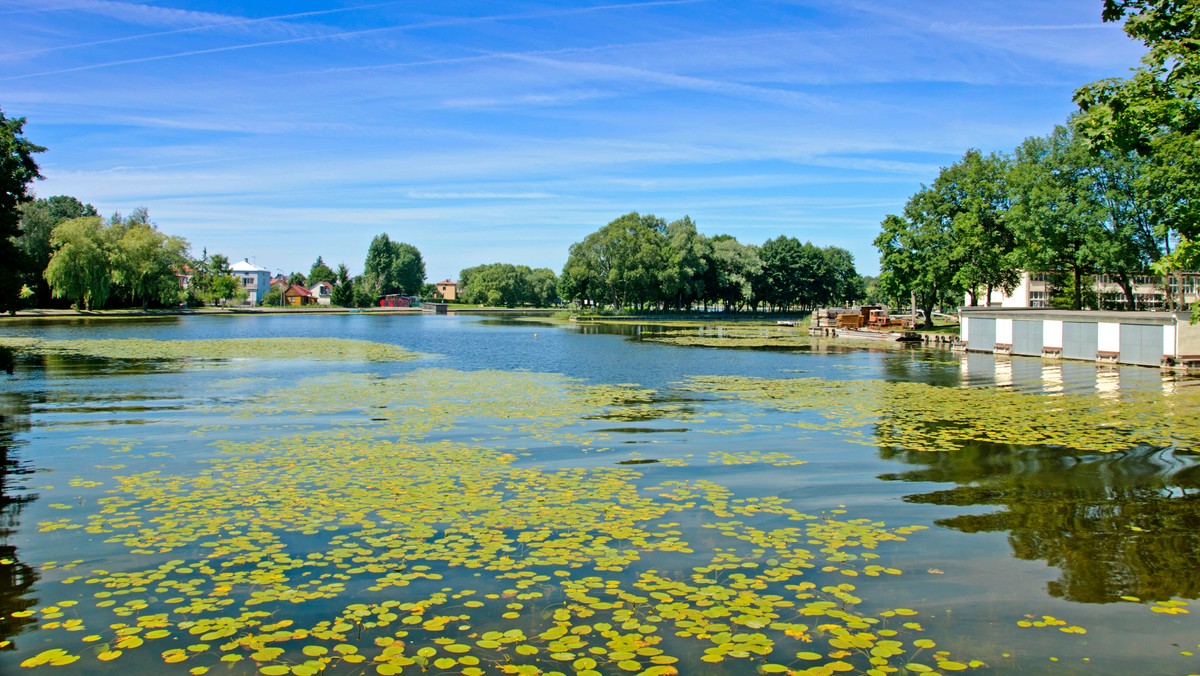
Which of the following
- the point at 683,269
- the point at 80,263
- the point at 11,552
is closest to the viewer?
the point at 11,552

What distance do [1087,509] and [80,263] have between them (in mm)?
108744

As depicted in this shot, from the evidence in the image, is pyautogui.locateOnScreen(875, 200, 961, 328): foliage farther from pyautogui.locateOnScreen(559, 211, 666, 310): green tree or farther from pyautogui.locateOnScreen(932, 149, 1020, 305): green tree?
pyautogui.locateOnScreen(559, 211, 666, 310): green tree

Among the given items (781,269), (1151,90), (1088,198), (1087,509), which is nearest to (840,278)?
(781,269)

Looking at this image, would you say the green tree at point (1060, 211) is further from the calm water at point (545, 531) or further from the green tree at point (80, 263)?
the green tree at point (80, 263)

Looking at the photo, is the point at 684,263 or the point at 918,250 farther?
the point at 684,263

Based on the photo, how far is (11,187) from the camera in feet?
144

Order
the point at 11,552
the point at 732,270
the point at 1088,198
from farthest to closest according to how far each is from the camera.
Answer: the point at 732,270 < the point at 1088,198 < the point at 11,552

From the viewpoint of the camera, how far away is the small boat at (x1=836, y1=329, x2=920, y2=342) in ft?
223

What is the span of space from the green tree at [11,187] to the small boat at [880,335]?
63.5 metres

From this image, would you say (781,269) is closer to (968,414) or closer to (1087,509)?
(968,414)

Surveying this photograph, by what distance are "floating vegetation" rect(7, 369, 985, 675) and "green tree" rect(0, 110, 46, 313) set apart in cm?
3710

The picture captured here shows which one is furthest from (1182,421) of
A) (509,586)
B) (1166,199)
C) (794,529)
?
(1166,199)

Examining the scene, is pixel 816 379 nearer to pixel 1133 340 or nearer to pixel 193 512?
pixel 1133 340

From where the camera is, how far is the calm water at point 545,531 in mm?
7461
